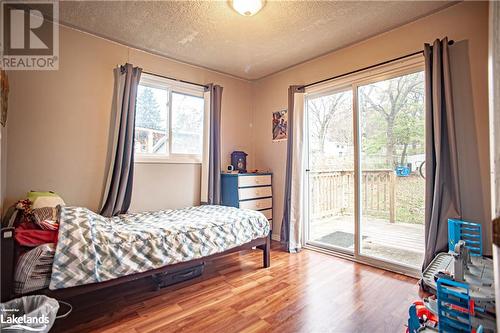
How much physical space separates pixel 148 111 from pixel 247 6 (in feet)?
5.75

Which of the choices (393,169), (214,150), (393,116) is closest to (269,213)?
(214,150)

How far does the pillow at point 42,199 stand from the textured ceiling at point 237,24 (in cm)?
168

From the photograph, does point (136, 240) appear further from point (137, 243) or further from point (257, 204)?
point (257, 204)

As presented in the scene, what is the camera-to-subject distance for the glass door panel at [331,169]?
3.14 meters

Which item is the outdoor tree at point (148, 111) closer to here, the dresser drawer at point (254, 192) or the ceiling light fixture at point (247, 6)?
the dresser drawer at point (254, 192)

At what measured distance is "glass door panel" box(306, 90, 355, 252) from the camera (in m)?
3.14

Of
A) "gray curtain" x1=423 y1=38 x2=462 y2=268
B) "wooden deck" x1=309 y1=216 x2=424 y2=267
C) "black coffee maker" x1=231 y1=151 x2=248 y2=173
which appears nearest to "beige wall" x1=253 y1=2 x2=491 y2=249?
"gray curtain" x1=423 y1=38 x2=462 y2=268

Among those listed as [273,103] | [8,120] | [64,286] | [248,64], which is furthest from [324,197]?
[8,120]

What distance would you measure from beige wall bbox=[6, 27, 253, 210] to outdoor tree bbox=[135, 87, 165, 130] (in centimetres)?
30

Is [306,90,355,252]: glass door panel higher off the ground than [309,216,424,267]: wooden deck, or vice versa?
[306,90,355,252]: glass door panel

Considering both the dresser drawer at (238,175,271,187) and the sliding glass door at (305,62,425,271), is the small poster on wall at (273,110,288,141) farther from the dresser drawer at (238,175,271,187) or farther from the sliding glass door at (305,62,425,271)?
the dresser drawer at (238,175,271,187)

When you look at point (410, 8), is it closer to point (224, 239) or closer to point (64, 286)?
point (224, 239)

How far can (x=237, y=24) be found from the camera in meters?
2.42

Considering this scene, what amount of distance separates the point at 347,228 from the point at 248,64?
2737 millimetres
